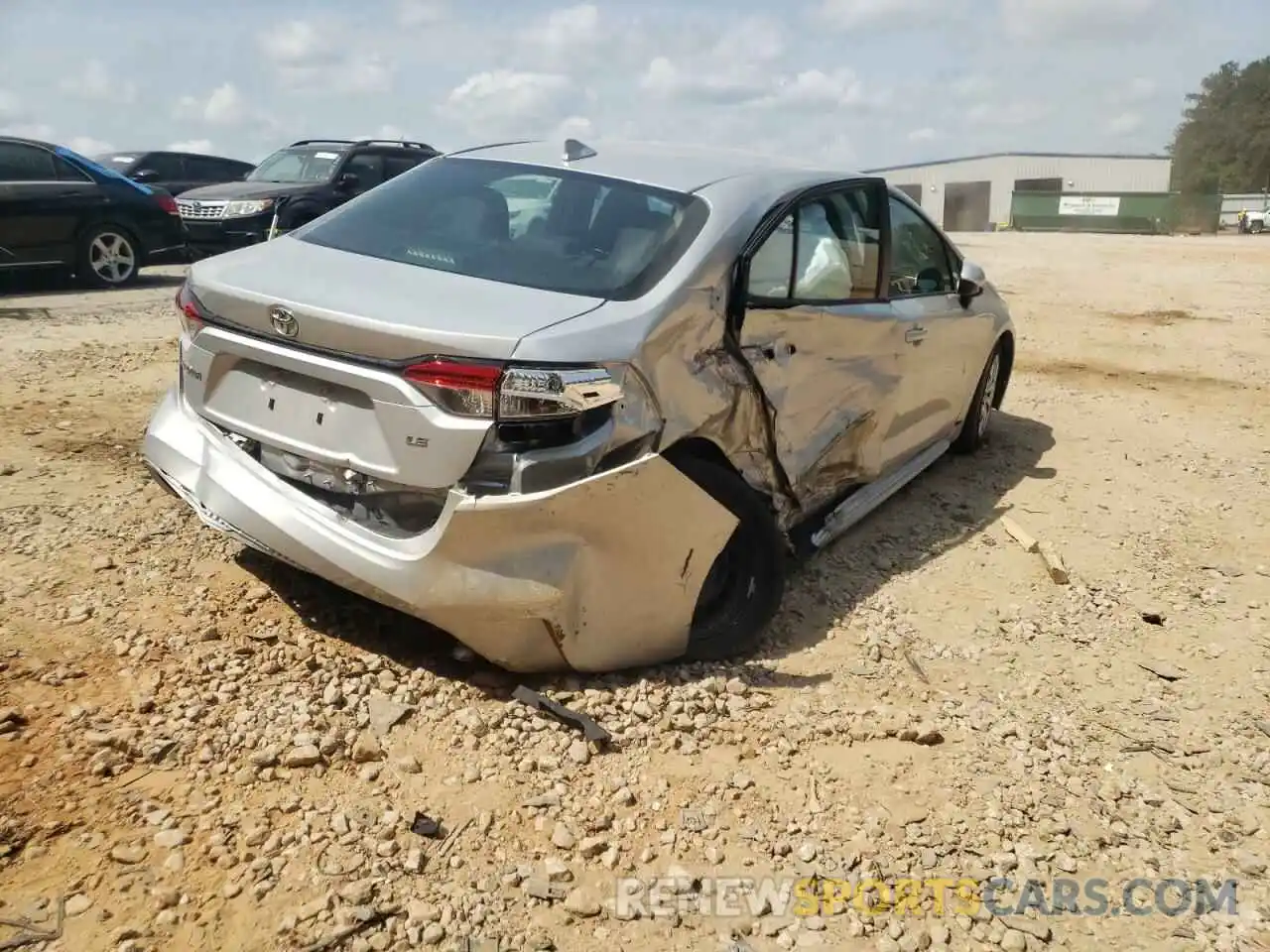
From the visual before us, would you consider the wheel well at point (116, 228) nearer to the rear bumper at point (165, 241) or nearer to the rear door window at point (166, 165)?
the rear bumper at point (165, 241)

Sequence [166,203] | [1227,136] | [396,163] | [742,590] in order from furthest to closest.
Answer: [1227,136] < [396,163] < [166,203] < [742,590]

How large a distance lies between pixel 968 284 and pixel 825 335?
180 centimetres

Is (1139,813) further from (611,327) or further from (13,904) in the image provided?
(13,904)

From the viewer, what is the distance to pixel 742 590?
11.6ft

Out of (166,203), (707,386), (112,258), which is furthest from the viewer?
(166,203)

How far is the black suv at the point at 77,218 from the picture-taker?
34.3 feet

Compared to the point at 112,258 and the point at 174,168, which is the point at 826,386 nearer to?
the point at 112,258

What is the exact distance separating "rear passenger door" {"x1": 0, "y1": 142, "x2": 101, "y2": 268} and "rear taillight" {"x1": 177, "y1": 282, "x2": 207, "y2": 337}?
8.56 metres

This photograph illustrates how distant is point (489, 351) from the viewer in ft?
8.97

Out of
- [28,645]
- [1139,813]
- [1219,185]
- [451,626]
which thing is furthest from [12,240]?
[1219,185]

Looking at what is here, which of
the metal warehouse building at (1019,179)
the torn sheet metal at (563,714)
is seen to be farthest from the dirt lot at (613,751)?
the metal warehouse building at (1019,179)

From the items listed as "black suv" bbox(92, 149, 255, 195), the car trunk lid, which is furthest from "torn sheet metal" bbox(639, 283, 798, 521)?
"black suv" bbox(92, 149, 255, 195)

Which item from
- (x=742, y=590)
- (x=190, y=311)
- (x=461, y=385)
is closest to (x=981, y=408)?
(x=742, y=590)

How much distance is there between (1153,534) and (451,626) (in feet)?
11.9
